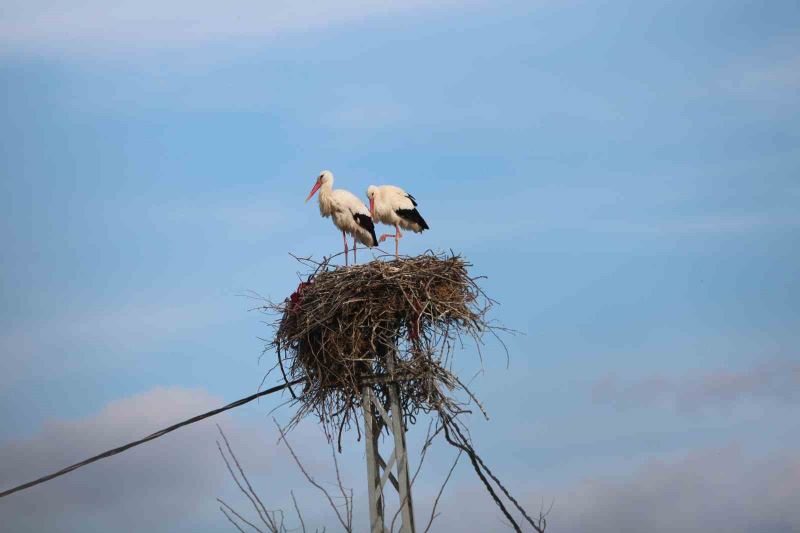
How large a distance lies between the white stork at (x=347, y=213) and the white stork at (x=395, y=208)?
5.6 inches

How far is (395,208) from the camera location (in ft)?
44.0

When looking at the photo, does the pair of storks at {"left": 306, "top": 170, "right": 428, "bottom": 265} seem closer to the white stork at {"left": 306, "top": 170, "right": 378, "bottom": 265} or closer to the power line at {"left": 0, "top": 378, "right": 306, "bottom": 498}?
the white stork at {"left": 306, "top": 170, "right": 378, "bottom": 265}

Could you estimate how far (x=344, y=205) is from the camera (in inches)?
526

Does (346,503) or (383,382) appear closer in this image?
(346,503)

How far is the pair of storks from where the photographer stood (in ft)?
43.8

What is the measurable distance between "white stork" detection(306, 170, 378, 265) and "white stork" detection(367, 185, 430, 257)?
14 centimetres

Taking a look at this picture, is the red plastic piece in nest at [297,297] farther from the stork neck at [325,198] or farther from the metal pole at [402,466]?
the stork neck at [325,198]

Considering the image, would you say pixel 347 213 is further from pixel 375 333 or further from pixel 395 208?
pixel 375 333

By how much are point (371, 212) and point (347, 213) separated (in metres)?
0.36

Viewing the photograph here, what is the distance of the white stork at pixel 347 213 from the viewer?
1333 centimetres

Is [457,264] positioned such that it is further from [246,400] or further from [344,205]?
[344,205]

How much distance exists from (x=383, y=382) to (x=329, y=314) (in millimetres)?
731

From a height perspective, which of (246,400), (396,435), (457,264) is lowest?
(396,435)

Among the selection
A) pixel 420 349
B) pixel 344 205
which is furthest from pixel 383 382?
pixel 344 205
